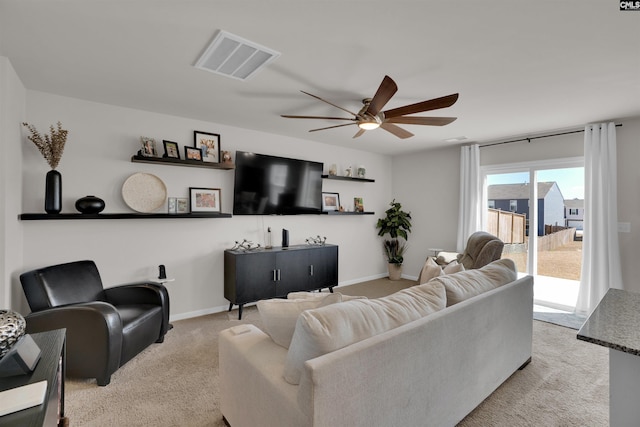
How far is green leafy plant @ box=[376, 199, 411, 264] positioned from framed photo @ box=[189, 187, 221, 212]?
3.21 meters

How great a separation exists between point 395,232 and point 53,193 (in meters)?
5.00

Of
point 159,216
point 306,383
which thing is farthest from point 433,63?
point 159,216

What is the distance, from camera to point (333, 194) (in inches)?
205

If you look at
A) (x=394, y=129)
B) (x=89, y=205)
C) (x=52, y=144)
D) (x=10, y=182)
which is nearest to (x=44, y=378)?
(x=10, y=182)

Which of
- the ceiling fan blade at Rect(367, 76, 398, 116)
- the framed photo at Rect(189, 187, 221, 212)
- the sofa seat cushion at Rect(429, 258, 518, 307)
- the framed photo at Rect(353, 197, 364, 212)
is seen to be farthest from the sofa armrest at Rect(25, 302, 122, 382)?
the framed photo at Rect(353, 197, 364, 212)

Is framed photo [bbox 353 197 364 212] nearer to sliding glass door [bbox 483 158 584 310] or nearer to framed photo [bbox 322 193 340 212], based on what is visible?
framed photo [bbox 322 193 340 212]

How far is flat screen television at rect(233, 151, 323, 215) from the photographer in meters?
4.01

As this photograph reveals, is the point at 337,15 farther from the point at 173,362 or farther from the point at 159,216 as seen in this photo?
the point at 173,362

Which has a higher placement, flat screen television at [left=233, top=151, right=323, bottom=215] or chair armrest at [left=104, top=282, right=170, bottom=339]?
flat screen television at [left=233, top=151, right=323, bottom=215]

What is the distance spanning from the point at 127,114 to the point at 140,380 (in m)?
2.68

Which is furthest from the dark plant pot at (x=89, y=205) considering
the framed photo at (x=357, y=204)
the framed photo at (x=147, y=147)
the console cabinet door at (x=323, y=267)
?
the framed photo at (x=357, y=204)

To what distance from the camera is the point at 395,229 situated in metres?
5.80

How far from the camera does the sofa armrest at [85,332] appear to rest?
7.22 ft

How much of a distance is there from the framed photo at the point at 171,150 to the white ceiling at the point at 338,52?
371 millimetres
